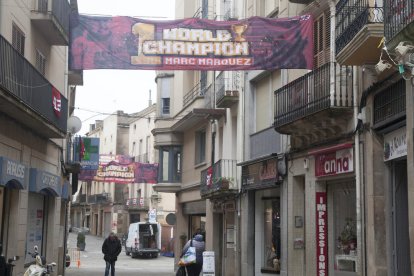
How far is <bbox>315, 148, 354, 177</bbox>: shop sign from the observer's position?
13.2 m

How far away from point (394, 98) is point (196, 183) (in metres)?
17.3

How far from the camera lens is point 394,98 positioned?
1120 centimetres

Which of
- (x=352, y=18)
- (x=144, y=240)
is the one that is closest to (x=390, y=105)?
(x=352, y=18)

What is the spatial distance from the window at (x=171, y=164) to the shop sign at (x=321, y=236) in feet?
54.6

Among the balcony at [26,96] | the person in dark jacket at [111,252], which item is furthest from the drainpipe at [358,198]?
the person in dark jacket at [111,252]

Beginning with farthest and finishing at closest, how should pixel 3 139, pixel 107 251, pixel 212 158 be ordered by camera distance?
pixel 212 158
pixel 107 251
pixel 3 139

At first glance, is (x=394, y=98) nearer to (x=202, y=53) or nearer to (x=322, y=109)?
(x=322, y=109)

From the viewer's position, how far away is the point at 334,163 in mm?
13938

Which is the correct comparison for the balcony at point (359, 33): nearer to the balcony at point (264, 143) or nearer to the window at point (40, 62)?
the balcony at point (264, 143)

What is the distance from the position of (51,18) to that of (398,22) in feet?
32.5

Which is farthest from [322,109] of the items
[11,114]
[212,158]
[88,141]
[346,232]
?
[88,141]

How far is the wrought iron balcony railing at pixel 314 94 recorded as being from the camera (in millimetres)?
13000

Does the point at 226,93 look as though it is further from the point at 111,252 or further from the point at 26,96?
the point at 26,96

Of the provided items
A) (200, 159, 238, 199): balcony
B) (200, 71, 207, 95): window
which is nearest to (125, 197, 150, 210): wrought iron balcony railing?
(200, 71, 207, 95): window
